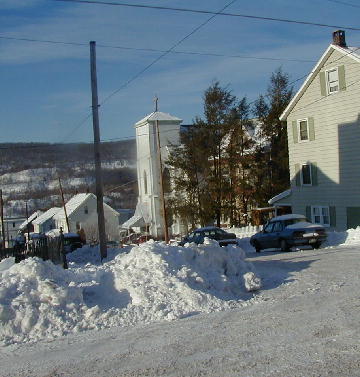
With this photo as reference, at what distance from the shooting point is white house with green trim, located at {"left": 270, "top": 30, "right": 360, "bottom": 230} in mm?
32406

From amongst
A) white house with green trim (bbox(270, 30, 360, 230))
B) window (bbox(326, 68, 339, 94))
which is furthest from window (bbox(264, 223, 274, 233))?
window (bbox(326, 68, 339, 94))

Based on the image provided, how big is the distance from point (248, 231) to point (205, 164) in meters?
7.77

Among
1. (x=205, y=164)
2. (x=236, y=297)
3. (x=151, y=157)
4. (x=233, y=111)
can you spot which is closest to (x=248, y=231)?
(x=205, y=164)

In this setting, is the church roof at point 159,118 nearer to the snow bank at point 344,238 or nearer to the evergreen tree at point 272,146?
the evergreen tree at point 272,146

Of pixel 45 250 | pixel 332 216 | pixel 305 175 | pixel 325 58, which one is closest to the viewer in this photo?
pixel 45 250

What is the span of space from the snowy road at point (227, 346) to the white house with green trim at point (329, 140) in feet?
72.8

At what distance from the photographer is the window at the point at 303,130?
3617 cm

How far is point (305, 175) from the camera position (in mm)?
36688

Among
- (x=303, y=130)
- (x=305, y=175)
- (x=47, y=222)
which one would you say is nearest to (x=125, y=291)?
(x=305, y=175)

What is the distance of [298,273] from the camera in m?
14.9

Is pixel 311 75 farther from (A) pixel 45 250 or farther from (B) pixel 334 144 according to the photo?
(A) pixel 45 250

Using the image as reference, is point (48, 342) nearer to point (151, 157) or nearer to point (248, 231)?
point (248, 231)

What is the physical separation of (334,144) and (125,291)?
82.5ft

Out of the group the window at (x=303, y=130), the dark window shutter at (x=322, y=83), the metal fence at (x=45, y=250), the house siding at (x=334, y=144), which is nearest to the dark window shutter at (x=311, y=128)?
the house siding at (x=334, y=144)
